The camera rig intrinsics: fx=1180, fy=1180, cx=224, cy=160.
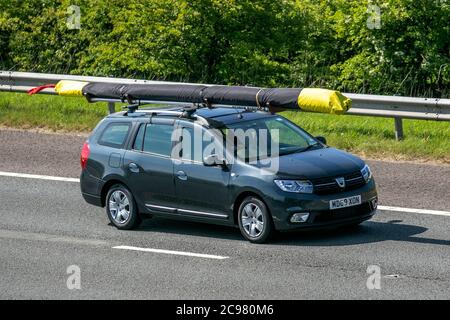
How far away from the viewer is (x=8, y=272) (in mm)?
13945

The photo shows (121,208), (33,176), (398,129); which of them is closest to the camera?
(121,208)

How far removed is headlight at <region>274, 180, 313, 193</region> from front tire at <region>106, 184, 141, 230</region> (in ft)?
7.94

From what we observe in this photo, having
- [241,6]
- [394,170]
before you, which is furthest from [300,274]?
[241,6]

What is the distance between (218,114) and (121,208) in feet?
6.11

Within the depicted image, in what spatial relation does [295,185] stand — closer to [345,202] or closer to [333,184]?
[333,184]

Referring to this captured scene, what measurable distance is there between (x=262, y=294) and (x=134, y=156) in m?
4.04

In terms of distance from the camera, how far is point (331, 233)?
49.8 ft

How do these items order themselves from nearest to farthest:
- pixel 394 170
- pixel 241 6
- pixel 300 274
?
pixel 300 274 < pixel 394 170 < pixel 241 6

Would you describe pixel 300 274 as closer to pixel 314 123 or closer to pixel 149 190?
pixel 149 190

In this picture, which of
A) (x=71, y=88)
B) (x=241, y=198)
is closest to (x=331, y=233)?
(x=241, y=198)

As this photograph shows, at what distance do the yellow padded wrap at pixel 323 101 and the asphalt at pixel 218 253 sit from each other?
1.59m

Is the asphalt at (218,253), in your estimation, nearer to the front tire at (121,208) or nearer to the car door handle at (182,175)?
the front tire at (121,208)

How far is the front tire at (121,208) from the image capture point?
1595 centimetres

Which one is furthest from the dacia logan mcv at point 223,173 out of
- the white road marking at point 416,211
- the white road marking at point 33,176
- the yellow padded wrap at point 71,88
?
the white road marking at point 33,176
